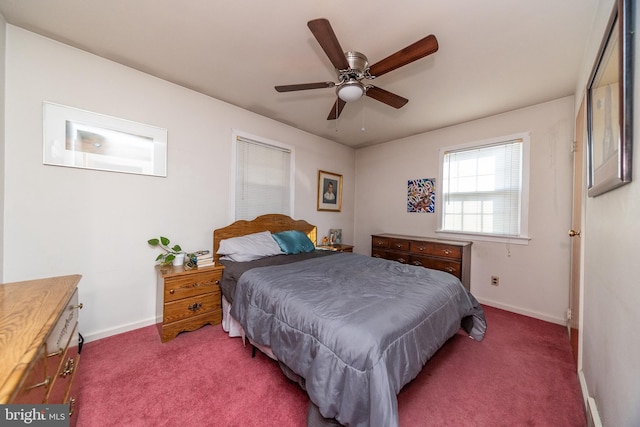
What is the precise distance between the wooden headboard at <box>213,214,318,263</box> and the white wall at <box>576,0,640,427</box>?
2.92m

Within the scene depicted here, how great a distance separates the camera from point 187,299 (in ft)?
7.23

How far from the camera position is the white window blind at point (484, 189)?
9.55 ft

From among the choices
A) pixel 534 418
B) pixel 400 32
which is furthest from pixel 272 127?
pixel 534 418

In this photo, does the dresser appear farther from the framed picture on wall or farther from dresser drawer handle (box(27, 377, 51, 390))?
the framed picture on wall

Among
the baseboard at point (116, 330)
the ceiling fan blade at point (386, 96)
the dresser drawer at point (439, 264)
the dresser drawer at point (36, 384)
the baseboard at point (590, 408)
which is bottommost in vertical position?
the baseboard at point (116, 330)

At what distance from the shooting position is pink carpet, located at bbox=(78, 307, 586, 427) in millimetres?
1377

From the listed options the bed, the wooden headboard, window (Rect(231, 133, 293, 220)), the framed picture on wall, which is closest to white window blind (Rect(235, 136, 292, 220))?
window (Rect(231, 133, 293, 220))

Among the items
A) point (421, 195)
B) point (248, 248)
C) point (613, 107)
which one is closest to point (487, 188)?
point (421, 195)

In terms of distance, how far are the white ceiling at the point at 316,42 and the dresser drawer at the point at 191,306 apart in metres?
2.21

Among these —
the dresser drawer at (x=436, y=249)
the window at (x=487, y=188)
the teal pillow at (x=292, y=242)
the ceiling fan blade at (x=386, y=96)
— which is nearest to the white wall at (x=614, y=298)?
the ceiling fan blade at (x=386, y=96)

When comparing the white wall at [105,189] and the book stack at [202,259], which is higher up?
the white wall at [105,189]

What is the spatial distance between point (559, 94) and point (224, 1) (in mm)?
3354

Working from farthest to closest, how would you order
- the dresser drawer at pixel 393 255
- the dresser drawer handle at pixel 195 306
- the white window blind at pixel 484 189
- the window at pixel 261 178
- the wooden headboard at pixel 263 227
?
the dresser drawer at pixel 393 255, the window at pixel 261 178, the white window blind at pixel 484 189, the wooden headboard at pixel 263 227, the dresser drawer handle at pixel 195 306

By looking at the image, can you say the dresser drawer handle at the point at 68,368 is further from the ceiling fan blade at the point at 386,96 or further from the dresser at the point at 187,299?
the ceiling fan blade at the point at 386,96
